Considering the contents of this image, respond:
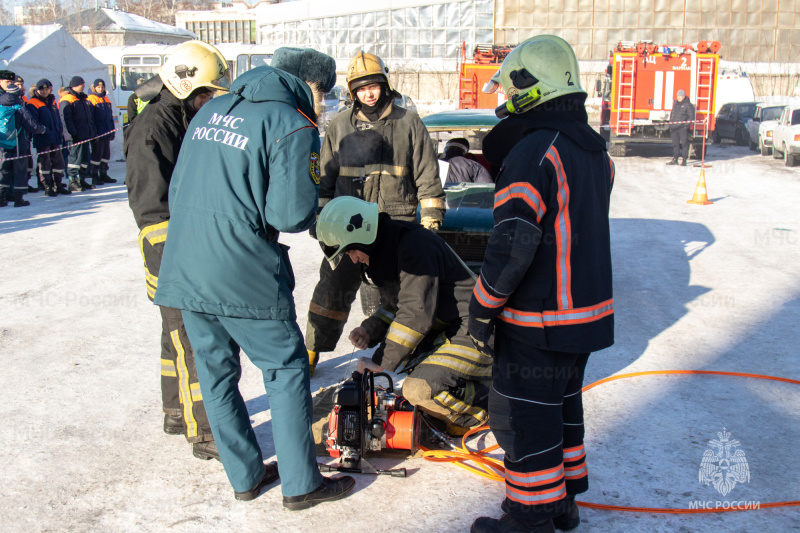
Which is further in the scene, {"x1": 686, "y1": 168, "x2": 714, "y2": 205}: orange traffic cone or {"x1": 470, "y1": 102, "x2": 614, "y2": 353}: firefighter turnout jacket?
{"x1": 686, "y1": 168, "x2": 714, "y2": 205}: orange traffic cone

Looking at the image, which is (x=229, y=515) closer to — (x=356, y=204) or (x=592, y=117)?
(x=356, y=204)

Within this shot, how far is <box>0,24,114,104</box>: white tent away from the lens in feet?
53.2

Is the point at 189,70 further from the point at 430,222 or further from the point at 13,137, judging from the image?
the point at 13,137

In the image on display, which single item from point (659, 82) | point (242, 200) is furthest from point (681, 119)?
point (242, 200)

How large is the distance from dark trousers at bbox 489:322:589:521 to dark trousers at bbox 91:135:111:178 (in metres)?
12.9

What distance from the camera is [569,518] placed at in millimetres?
2959

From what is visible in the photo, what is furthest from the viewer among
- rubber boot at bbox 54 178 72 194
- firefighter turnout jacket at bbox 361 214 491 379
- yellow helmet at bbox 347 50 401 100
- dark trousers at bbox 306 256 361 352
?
rubber boot at bbox 54 178 72 194

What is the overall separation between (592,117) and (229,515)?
32.4m

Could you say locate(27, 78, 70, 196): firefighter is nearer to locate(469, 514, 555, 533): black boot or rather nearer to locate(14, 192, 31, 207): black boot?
locate(14, 192, 31, 207): black boot

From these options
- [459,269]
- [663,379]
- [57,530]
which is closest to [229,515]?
[57,530]

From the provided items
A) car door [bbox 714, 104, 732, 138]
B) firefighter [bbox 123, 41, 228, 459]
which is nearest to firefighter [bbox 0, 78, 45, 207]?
firefighter [bbox 123, 41, 228, 459]

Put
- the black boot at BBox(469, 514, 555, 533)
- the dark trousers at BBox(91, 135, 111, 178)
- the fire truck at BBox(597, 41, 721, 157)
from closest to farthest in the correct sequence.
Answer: the black boot at BBox(469, 514, 555, 533), the dark trousers at BBox(91, 135, 111, 178), the fire truck at BBox(597, 41, 721, 157)

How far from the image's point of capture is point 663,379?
4562 mm

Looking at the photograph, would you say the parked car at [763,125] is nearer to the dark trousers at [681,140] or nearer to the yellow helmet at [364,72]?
the dark trousers at [681,140]
